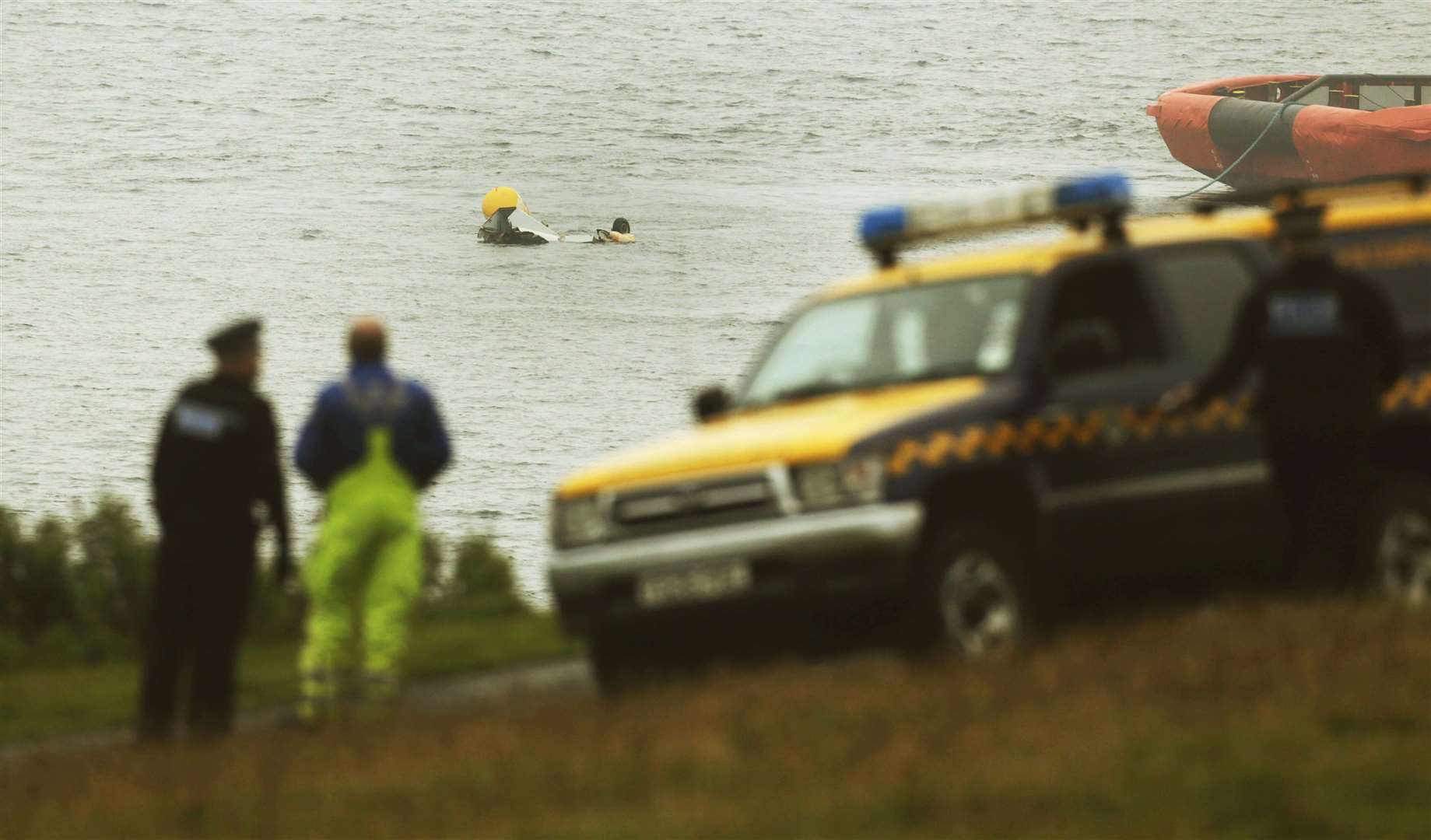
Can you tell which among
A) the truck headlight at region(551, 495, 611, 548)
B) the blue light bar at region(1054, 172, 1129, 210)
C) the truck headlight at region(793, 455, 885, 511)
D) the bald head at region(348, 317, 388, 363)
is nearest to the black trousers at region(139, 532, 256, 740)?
the bald head at region(348, 317, 388, 363)

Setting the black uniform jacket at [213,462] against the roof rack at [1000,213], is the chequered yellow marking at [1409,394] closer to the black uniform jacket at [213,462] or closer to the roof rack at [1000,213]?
the roof rack at [1000,213]

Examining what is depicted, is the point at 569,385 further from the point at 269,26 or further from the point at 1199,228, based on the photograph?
the point at 269,26

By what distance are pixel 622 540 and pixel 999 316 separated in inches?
68.6

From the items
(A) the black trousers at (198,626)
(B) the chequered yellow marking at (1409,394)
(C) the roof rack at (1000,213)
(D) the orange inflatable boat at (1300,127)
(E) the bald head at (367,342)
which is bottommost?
(D) the orange inflatable boat at (1300,127)

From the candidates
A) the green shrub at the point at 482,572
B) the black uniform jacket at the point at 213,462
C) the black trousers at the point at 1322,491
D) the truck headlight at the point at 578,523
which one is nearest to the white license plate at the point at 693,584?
the truck headlight at the point at 578,523

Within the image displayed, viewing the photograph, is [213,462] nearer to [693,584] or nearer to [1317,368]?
[693,584]

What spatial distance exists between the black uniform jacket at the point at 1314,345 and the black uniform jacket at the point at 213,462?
363cm

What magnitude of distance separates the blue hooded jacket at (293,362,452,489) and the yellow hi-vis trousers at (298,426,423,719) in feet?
0.14

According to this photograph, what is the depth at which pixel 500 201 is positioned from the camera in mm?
115438

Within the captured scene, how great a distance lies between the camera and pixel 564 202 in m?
126

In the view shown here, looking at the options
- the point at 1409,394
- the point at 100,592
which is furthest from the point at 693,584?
the point at 100,592

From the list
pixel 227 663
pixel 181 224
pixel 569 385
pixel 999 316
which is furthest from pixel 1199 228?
pixel 181 224

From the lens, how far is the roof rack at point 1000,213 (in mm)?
9883

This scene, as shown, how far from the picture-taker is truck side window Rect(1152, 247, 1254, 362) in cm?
995
